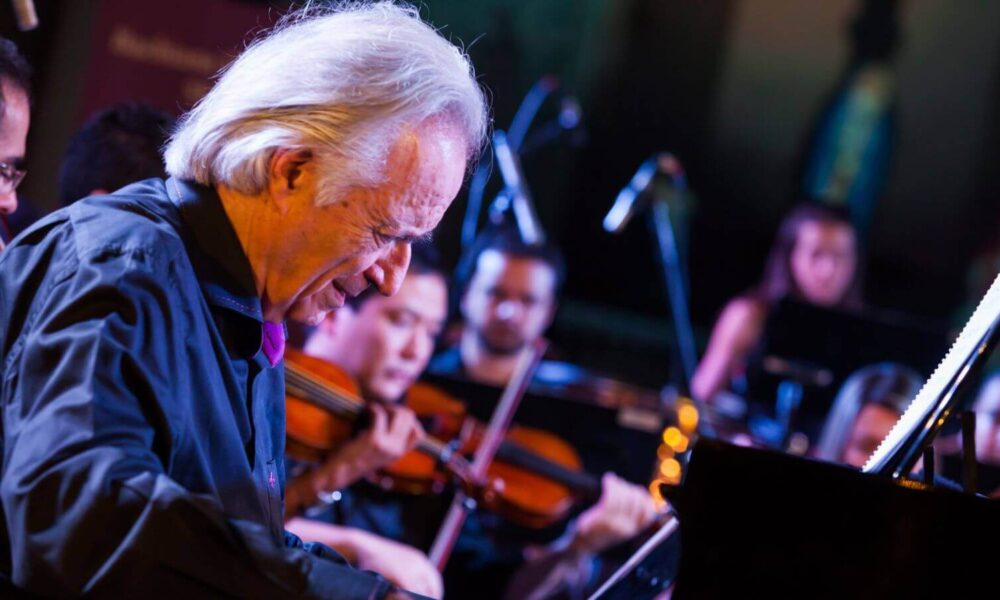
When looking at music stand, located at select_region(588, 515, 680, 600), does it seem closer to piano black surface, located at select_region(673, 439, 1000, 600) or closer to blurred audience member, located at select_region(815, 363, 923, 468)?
piano black surface, located at select_region(673, 439, 1000, 600)

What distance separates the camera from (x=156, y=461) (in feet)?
4.28

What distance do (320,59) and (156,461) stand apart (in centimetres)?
65

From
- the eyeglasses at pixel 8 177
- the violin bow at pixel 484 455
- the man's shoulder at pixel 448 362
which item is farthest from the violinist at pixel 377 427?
the eyeglasses at pixel 8 177

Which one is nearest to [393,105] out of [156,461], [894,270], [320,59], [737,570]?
[320,59]

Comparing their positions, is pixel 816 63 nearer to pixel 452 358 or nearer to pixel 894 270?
pixel 894 270

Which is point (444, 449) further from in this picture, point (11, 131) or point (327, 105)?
point (327, 105)

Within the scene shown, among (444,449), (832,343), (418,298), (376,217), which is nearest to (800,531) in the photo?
(376,217)

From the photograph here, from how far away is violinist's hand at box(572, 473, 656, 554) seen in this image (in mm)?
4086

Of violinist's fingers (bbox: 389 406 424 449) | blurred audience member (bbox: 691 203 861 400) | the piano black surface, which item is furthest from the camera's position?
blurred audience member (bbox: 691 203 861 400)

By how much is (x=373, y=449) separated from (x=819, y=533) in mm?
2269

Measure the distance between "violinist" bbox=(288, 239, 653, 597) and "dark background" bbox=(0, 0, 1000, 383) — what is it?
9.93 ft

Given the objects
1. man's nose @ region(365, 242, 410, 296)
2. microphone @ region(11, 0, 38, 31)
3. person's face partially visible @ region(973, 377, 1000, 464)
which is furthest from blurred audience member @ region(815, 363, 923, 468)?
microphone @ region(11, 0, 38, 31)

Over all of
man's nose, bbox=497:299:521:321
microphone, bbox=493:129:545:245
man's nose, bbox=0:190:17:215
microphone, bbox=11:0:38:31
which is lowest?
man's nose, bbox=0:190:17:215

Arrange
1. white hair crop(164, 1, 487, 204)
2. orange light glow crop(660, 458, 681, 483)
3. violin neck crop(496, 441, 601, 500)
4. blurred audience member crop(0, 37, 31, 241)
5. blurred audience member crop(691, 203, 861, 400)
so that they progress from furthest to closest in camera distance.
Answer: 1. blurred audience member crop(691, 203, 861, 400)
2. orange light glow crop(660, 458, 681, 483)
3. violin neck crop(496, 441, 601, 500)
4. blurred audience member crop(0, 37, 31, 241)
5. white hair crop(164, 1, 487, 204)
